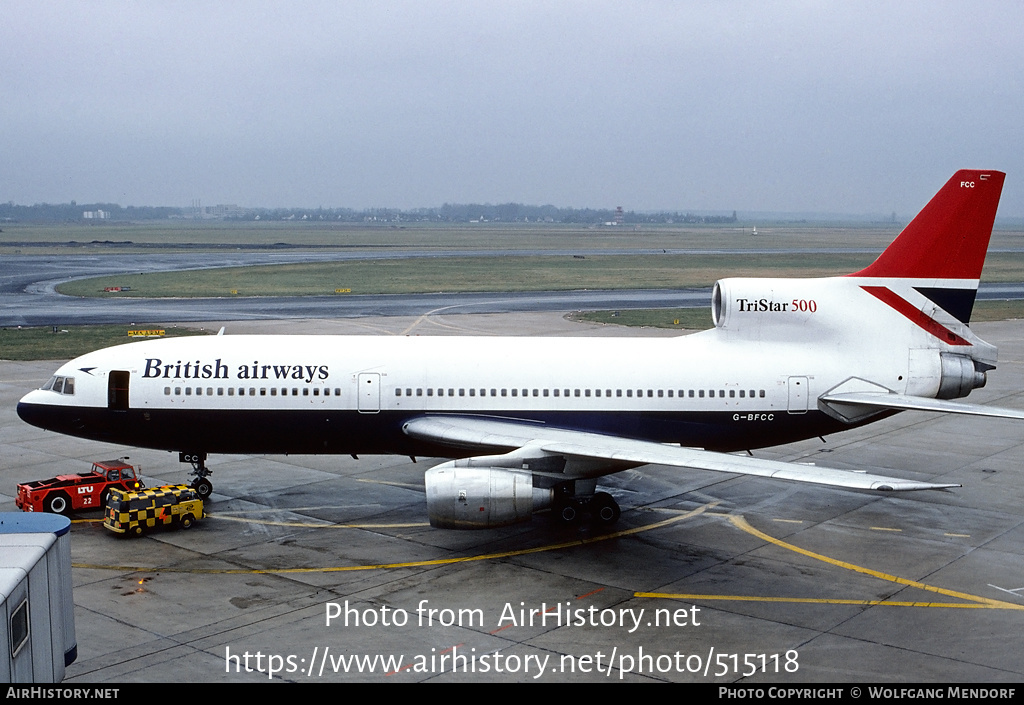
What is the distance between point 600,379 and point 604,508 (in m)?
3.84

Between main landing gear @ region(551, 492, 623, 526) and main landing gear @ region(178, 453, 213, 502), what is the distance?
11.0m

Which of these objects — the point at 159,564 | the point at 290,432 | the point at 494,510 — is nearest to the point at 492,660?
the point at 494,510

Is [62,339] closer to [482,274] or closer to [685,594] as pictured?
[685,594]

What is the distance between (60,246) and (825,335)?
193 metres

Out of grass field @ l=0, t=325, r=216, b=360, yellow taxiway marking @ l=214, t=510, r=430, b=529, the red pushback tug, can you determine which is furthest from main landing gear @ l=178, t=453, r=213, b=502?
grass field @ l=0, t=325, r=216, b=360

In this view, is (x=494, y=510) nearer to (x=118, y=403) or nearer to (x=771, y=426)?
(x=771, y=426)

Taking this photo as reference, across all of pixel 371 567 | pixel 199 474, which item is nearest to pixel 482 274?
pixel 199 474

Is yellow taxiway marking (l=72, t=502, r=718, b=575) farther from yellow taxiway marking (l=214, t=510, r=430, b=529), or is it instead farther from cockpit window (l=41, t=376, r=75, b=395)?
cockpit window (l=41, t=376, r=75, b=395)

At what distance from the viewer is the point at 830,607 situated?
2089cm

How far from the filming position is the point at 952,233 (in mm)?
28781

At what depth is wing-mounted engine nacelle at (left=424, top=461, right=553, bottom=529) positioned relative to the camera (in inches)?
910

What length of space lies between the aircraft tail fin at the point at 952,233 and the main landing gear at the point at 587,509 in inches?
441

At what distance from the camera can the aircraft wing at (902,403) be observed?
2484 centimetres

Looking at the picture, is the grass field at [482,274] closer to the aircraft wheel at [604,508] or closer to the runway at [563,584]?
the runway at [563,584]
